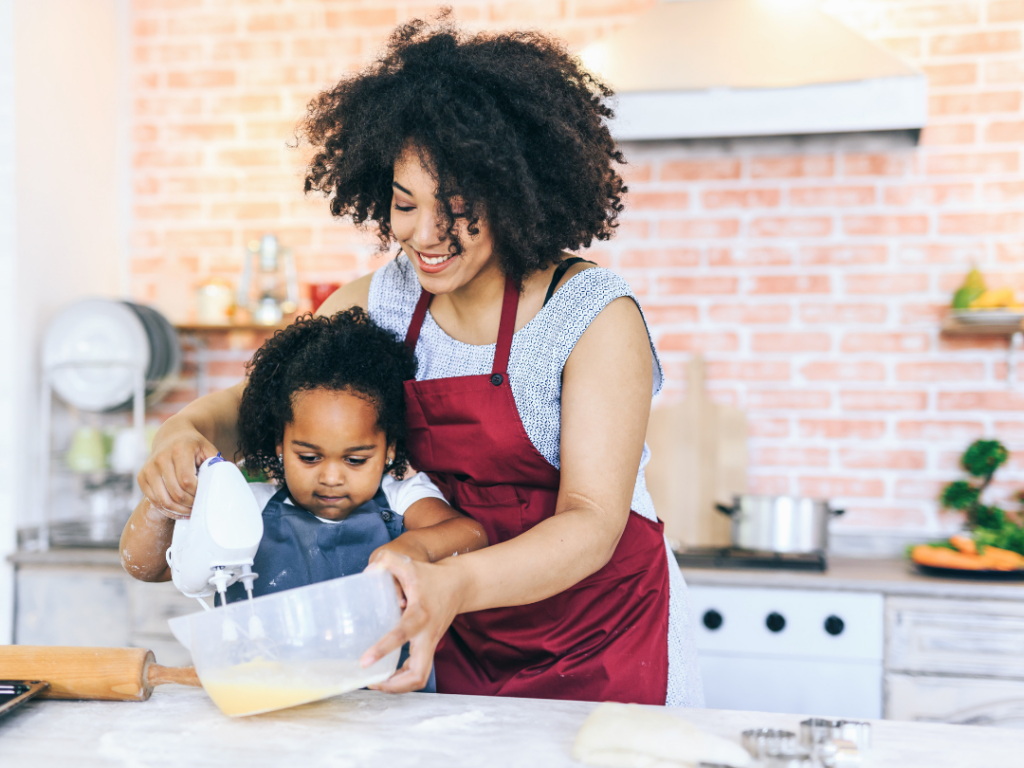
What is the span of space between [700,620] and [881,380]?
3.10 feet

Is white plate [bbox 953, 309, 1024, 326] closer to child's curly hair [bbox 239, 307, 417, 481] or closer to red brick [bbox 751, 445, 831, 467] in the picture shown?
red brick [bbox 751, 445, 831, 467]

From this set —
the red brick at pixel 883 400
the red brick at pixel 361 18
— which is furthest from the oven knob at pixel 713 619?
the red brick at pixel 361 18

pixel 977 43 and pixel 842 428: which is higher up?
pixel 977 43

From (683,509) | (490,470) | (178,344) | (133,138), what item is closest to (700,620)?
(683,509)

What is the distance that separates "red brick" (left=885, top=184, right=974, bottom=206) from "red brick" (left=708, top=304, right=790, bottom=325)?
443mm

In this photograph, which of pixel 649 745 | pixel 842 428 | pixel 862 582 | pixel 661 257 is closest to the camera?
pixel 649 745

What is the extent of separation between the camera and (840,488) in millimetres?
2521

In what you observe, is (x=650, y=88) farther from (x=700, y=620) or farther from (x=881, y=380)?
(x=700, y=620)

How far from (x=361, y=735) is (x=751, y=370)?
6.46ft

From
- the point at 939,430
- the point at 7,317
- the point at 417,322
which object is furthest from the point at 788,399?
the point at 7,317

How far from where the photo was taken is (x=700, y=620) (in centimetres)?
213

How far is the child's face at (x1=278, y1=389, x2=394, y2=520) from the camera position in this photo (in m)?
1.19

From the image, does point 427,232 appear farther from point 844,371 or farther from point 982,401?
point 982,401

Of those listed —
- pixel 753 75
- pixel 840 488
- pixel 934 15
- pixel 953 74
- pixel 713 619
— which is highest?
pixel 934 15
